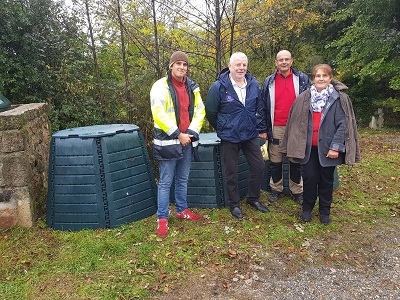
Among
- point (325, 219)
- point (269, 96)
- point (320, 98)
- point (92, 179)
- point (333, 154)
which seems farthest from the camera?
point (269, 96)

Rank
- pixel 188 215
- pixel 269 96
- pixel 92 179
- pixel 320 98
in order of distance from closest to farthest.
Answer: pixel 320 98
pixel 92 179
pixel 188 215
pixel 269 96

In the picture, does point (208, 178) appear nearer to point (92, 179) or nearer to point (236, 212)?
point (236, 212)

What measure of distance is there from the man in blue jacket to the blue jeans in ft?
1.53

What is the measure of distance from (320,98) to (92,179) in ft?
8.38

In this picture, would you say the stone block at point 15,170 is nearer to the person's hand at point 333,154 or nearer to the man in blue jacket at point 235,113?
the man in blue jacket at point 235,113

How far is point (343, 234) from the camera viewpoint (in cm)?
374

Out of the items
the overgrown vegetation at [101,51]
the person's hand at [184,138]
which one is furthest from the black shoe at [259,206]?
the overgrown vegetation at [101,51]

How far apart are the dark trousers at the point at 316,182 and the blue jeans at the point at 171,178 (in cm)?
129

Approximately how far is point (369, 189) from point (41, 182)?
15.0 feet

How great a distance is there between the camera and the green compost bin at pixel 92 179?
3.72m

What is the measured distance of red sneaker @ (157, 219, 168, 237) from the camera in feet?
12.0

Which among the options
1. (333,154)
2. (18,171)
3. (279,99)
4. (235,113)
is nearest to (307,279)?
(333,154)

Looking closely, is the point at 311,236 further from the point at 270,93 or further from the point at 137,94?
the point at 137,94

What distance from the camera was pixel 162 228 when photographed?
3.68 metres
